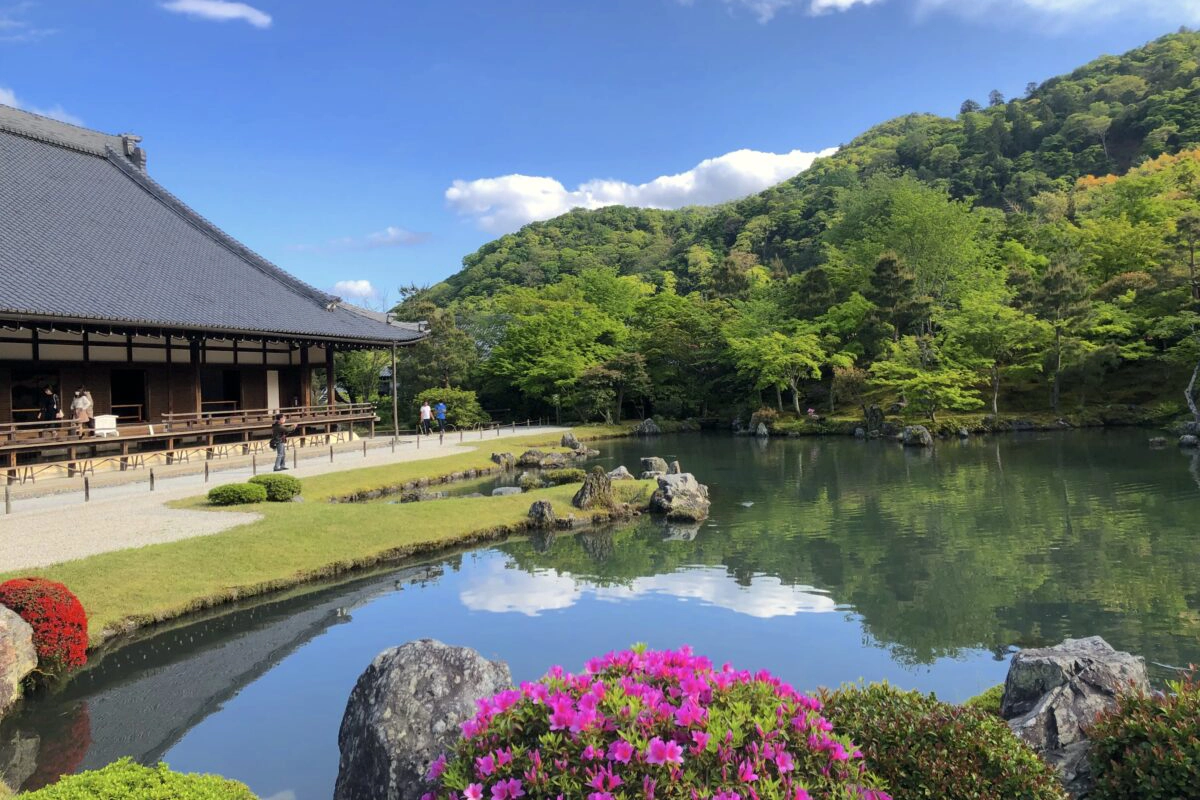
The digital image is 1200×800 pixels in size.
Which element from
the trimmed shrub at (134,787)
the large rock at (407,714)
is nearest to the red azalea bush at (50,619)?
the trimmed shrub at (134,787)

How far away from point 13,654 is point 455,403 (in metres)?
31.8

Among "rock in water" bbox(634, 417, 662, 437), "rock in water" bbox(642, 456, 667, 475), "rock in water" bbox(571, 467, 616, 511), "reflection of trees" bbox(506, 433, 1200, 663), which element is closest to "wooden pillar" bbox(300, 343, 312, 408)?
"rock in water" bbox(642, 456, 667, 475)

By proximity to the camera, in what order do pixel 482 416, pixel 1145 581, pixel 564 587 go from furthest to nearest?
pixel 482 416
pixel 564 587
pixel 1145 581

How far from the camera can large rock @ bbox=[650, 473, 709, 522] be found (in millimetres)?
16219

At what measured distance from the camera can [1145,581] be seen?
10250 mm

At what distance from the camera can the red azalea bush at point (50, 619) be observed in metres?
7.39

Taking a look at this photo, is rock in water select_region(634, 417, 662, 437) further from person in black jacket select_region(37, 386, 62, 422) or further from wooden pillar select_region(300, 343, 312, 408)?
person in black jacket select_region(37, 386, 62, 422)

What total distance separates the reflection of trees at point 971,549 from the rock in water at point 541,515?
3.72 feet

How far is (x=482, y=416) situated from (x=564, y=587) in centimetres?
3064

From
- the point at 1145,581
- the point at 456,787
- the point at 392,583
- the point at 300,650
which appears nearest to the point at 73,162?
the point at 392,583

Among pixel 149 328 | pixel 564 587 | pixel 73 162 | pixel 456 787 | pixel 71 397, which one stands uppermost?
pixel 73 162

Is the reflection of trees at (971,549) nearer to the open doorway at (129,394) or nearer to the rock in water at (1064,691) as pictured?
the rock in water at (1064,691)

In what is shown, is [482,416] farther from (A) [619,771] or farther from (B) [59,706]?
(A) [619,771]

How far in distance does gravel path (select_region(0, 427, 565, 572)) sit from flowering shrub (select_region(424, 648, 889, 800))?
10.5 meters
